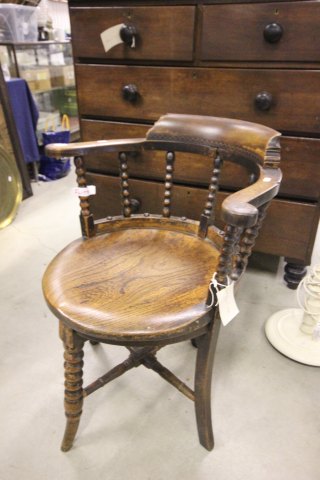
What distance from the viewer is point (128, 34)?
Answer: 122 cm

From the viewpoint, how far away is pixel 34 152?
99.3 inches

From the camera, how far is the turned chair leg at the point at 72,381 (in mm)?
783

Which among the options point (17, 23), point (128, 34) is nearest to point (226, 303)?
point (128, 34)

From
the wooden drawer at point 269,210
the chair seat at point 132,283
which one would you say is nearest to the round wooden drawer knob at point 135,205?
the wooden drawer at point 269,210

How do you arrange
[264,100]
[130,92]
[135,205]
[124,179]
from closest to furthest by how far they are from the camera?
[124,179], [264,100], [130,92], [135,205]

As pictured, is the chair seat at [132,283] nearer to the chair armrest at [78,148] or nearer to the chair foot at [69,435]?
the chair armrest at [78,148]

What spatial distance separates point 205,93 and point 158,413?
42.5 inches

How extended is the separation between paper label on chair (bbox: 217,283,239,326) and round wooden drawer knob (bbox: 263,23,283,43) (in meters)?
0.83

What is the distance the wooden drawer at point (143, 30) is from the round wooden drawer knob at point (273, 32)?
25 centimetres

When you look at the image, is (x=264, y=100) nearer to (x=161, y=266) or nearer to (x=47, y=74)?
(x=161, y=266)

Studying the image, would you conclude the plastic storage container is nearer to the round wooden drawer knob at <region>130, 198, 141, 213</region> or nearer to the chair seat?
the round wooden drawer knob at <region>130, 198, 141, 213</region>

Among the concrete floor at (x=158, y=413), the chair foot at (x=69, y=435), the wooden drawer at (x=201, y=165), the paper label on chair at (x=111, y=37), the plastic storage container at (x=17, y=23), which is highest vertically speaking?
the plastic storage container at (x=17, y=23)

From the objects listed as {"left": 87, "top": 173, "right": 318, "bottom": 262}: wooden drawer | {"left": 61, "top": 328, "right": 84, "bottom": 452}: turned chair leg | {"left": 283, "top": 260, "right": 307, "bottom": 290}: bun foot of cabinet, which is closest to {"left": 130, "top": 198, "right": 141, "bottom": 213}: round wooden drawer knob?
{"left": 87, "top": 173, "right": 318, "bottom": 262}: wooden drawer

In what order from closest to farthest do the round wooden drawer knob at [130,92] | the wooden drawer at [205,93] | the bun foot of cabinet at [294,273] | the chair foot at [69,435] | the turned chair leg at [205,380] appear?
the turned chair leg at [205,380] < the chair foot at [69,435] < the wooden drawer at [205,93] < the round wooden drawer knob at [130,92] < the bun foot of cabinet at [294,273]
